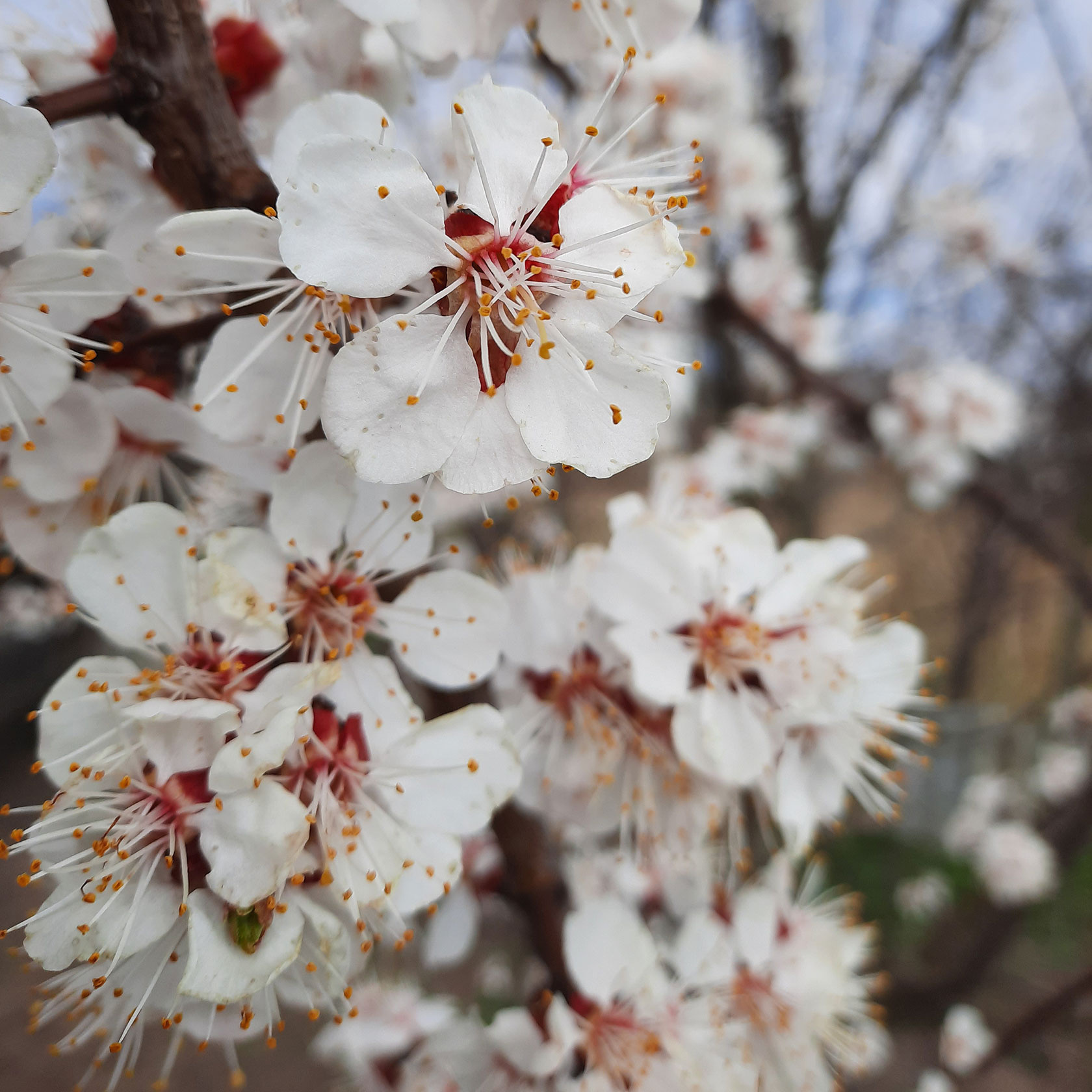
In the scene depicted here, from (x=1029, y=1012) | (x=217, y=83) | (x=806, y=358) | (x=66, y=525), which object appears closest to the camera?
(x=217, y=83)

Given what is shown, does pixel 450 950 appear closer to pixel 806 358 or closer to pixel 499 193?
pixel 499 193

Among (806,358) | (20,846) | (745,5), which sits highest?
(745,5)

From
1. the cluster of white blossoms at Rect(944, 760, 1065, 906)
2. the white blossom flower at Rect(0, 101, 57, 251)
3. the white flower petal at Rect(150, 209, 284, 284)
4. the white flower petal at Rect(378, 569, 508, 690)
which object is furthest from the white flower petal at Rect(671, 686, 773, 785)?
the cluster of white blossoms at Rect(944, 760, 1065, 906)

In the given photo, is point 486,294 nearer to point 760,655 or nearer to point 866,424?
point 760,655

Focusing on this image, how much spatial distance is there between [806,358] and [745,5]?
1.61 metres

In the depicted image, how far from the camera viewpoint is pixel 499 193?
57 centimetres

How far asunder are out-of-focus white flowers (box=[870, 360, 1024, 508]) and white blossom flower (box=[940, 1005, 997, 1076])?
1.91m

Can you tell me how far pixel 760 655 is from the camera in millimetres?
819

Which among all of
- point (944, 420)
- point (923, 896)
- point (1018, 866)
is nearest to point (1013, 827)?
point (1018, 866)

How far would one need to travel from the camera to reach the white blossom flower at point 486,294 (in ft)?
1.72

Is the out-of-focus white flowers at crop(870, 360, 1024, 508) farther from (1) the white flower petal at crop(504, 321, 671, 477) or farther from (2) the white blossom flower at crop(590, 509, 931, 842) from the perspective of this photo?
(1) the white flower petal at crop(504, 321, 671, 477)

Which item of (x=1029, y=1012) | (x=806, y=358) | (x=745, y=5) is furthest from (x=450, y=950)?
(x=745, y=5)

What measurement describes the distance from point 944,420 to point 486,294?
2.47 meters

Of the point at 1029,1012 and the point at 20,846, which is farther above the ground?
the point at 20,846
